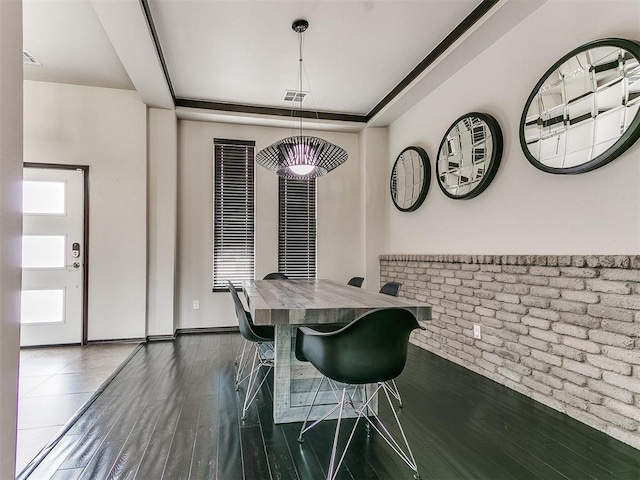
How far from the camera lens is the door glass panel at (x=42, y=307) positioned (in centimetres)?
415

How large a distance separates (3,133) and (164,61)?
9.69 feet

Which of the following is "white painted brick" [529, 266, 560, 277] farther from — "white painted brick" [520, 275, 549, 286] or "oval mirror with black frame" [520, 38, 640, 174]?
"oval mirror with black frame" [520, 38, 640, 174]

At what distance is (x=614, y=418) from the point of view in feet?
6.78

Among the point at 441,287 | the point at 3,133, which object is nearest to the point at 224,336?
the point at 441,287

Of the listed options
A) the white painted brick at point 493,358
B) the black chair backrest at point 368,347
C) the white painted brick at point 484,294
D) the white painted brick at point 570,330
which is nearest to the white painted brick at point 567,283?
the white painted brick at point 570,330

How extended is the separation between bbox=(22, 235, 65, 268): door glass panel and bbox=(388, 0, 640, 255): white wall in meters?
4.41

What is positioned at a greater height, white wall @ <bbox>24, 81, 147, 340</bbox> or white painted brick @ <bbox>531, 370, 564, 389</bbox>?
white wall @ <bbox>24, 81, 147, 340</bbox>

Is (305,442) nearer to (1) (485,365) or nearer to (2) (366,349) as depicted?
(2) (366,349)

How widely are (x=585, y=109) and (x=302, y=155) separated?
206 centimetres

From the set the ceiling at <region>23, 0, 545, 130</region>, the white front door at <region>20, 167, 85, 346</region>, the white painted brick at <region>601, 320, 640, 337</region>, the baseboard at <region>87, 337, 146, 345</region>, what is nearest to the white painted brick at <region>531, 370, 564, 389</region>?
the white painted brick at <region>601, 320, 640, 337</region>

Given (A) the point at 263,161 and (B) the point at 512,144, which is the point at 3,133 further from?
(B) the point at 512,144

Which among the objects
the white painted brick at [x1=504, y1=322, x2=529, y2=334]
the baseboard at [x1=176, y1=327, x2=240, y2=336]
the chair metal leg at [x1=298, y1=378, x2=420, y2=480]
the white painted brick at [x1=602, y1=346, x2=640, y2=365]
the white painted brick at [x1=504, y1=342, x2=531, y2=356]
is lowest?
the baseboard at [x1=176, y1=327, x2=240, y2=336]

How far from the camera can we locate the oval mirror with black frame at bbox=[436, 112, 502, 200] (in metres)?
3.07

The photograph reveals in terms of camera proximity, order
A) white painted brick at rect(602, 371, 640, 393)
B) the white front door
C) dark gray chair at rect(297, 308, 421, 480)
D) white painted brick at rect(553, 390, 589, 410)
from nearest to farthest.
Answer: dark gray chair at rect(297, 308, 421, 480), white painted brick at rect(602, 371, 640, 393), white painted brick at rect(553, 390, 589, 410), the white front door
